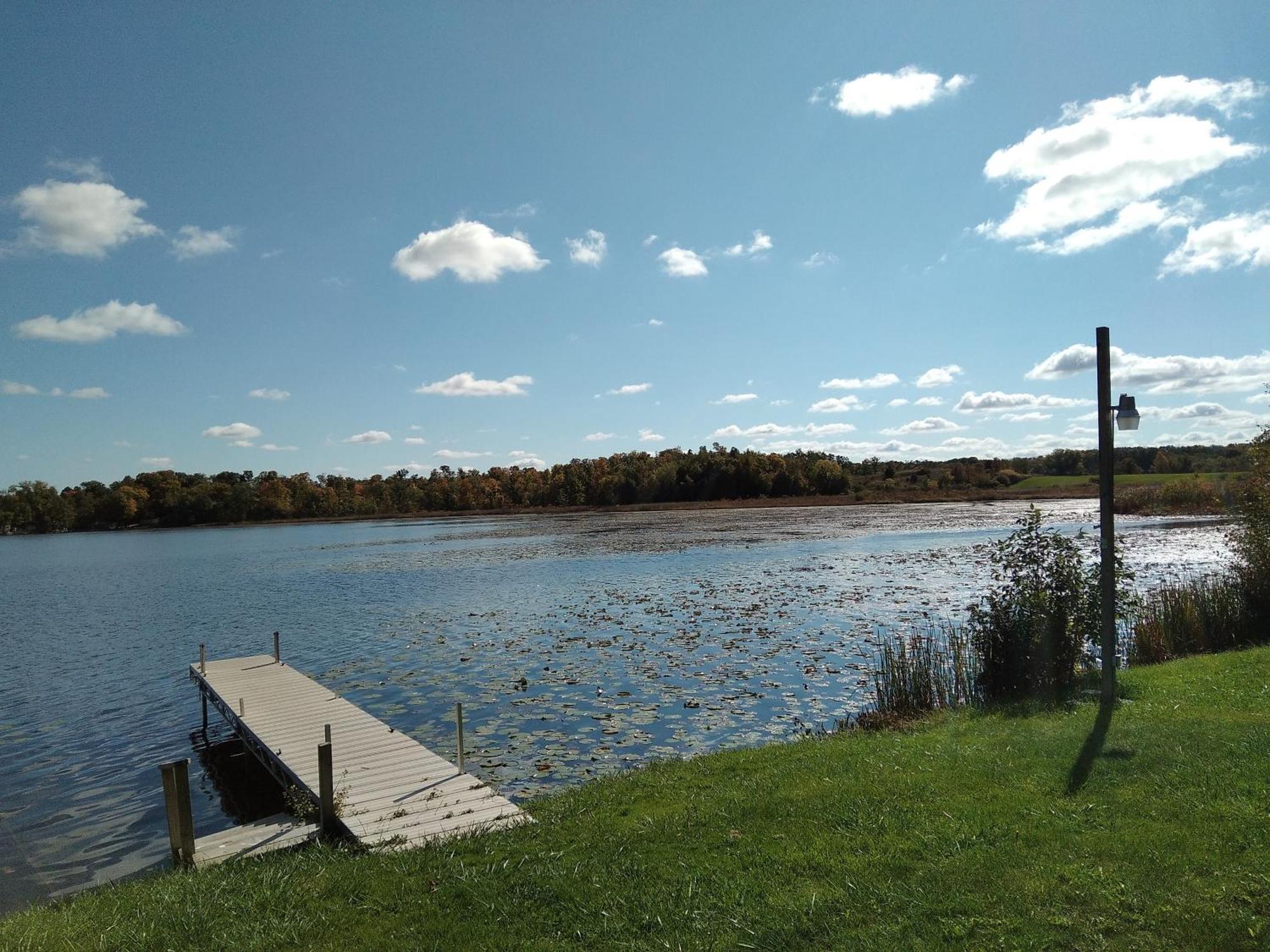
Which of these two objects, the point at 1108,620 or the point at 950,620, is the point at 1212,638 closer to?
the point at 950,620

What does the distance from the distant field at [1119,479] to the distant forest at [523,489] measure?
2.72 meters

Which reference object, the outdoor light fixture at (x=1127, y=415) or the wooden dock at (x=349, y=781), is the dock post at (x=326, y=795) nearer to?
the wooden dock at (x=349, y=781)

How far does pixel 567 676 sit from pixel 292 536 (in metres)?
83.1

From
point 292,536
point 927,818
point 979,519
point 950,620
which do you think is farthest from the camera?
point 292,536

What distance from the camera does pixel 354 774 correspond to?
10711mm

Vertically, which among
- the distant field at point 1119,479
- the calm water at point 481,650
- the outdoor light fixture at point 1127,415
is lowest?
the calm water at point 481,650

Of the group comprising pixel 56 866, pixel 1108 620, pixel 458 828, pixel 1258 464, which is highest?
pixel 1258 464

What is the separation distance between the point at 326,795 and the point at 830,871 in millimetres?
6101

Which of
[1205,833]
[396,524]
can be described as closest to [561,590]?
[1205,833]

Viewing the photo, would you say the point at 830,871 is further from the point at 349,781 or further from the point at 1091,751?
the point at 349,781

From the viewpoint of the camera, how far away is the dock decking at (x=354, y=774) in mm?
8758

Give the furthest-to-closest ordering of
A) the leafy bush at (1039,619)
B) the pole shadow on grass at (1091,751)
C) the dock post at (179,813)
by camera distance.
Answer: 1. the leafy bush at (1039,619)
2. the dock post at (179,813)
3. the pole shadow on grass at (1091,751)

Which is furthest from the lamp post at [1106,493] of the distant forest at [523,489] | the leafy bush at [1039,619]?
the distant forest at [523,489]

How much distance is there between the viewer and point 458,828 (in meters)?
8.45
